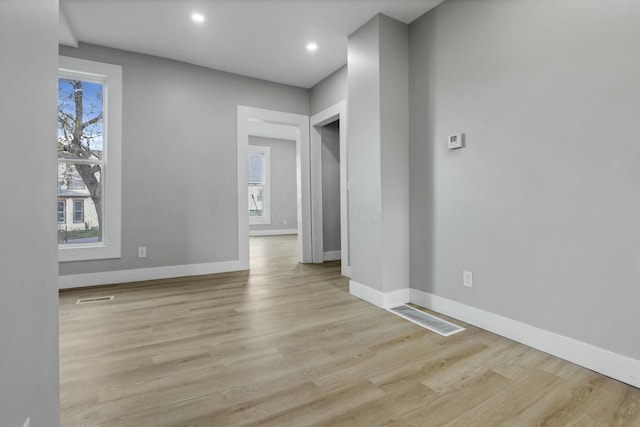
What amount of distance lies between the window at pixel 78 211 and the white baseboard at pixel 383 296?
3.18m

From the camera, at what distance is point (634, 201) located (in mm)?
1476

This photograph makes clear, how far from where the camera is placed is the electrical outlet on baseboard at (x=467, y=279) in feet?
7.33

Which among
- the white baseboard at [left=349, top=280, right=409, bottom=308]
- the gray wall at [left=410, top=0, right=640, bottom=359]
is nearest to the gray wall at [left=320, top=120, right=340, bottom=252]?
the white baseboard at [left=349, top=280, right=409, bottom=308]

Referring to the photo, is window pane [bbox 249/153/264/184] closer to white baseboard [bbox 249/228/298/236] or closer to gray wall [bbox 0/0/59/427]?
white baseboard [bbox 249/228/298/236]

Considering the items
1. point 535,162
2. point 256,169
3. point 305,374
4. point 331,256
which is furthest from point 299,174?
point 256,169

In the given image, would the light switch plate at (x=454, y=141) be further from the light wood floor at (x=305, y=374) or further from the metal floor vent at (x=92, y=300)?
the metal floor vent at (x=92, y=300)

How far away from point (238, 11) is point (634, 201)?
3.11m

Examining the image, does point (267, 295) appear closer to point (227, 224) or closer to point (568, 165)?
point (227, 224)

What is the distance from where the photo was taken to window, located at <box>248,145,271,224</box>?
8.87m

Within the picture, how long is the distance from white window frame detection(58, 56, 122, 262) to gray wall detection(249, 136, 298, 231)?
5.50 meters

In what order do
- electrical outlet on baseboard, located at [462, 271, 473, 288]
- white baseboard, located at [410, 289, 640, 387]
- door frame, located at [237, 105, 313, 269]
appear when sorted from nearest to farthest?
white baseboard, located at [410, 289, 640, 387], electrical outlet on baseboard, located at [462, 271, 473, 288], door frame, located at [237, 105, 313, 269]

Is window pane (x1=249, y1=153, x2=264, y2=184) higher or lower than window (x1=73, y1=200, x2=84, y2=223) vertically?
higher

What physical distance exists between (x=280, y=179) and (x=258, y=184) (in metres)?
0.68

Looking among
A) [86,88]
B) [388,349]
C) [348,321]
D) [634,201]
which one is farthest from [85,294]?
[634,201]
